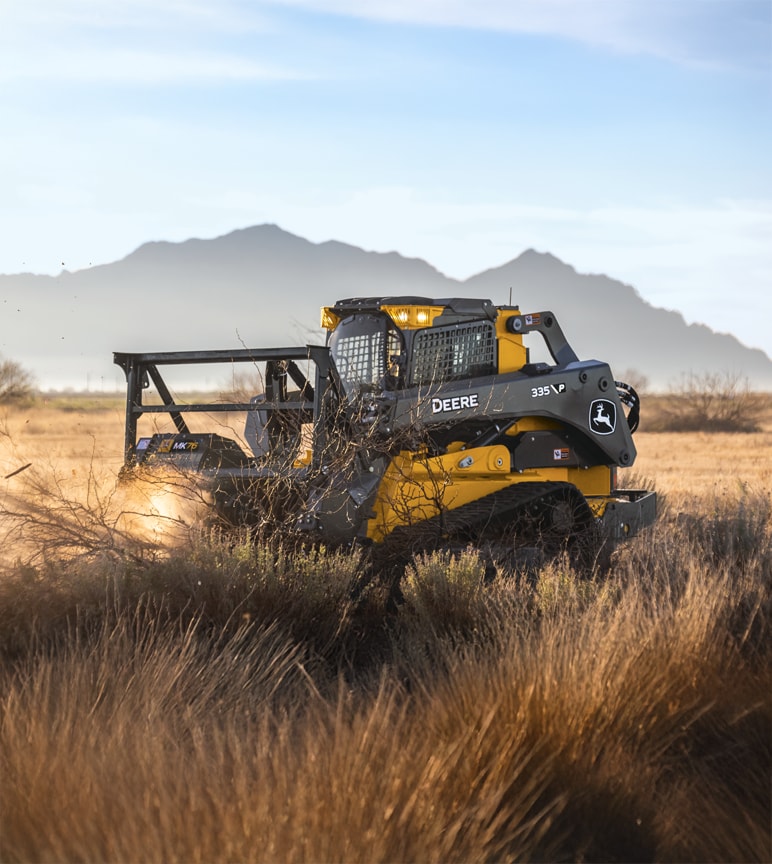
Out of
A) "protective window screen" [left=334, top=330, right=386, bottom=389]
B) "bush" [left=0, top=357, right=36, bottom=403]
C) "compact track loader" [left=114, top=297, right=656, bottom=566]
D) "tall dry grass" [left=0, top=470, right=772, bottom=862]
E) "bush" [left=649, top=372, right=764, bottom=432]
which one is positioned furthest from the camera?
"bush" [left=649, top=372, right=764, bottom=432]

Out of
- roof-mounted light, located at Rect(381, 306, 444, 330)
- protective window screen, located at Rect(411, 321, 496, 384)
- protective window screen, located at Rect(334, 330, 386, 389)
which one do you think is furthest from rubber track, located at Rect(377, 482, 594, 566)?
roof-mounted light, located at Rect(381, 306, 444, 330)

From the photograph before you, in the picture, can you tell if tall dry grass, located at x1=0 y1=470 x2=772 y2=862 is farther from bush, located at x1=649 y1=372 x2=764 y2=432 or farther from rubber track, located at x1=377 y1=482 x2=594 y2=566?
bush, located at x1=649 y1=372 x2=764 y2=432

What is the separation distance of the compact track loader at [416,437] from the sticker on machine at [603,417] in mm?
12

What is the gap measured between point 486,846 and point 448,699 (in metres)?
1.04

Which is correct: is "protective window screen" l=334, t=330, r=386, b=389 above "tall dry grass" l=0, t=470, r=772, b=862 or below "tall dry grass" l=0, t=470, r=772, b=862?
above

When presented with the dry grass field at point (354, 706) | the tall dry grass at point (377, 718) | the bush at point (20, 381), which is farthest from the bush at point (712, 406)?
the tall dry grass at point (377, 718)

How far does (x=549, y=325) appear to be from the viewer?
9977 mm

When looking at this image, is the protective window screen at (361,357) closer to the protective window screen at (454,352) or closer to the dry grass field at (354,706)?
the protective window screen at (454,352)

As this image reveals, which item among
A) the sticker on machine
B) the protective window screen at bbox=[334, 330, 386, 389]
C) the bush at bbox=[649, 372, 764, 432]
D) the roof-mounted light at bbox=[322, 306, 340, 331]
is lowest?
the bush at bbox=[649, 372, 764, 432]

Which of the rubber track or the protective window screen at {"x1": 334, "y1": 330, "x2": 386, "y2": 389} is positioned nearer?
the rubber track

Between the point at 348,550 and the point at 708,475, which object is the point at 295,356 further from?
the point at 708,475

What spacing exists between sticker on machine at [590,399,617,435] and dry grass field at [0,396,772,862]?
1.76 m

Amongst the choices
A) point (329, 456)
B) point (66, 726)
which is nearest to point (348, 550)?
point (329, 456)

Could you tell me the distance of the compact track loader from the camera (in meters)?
8.54
